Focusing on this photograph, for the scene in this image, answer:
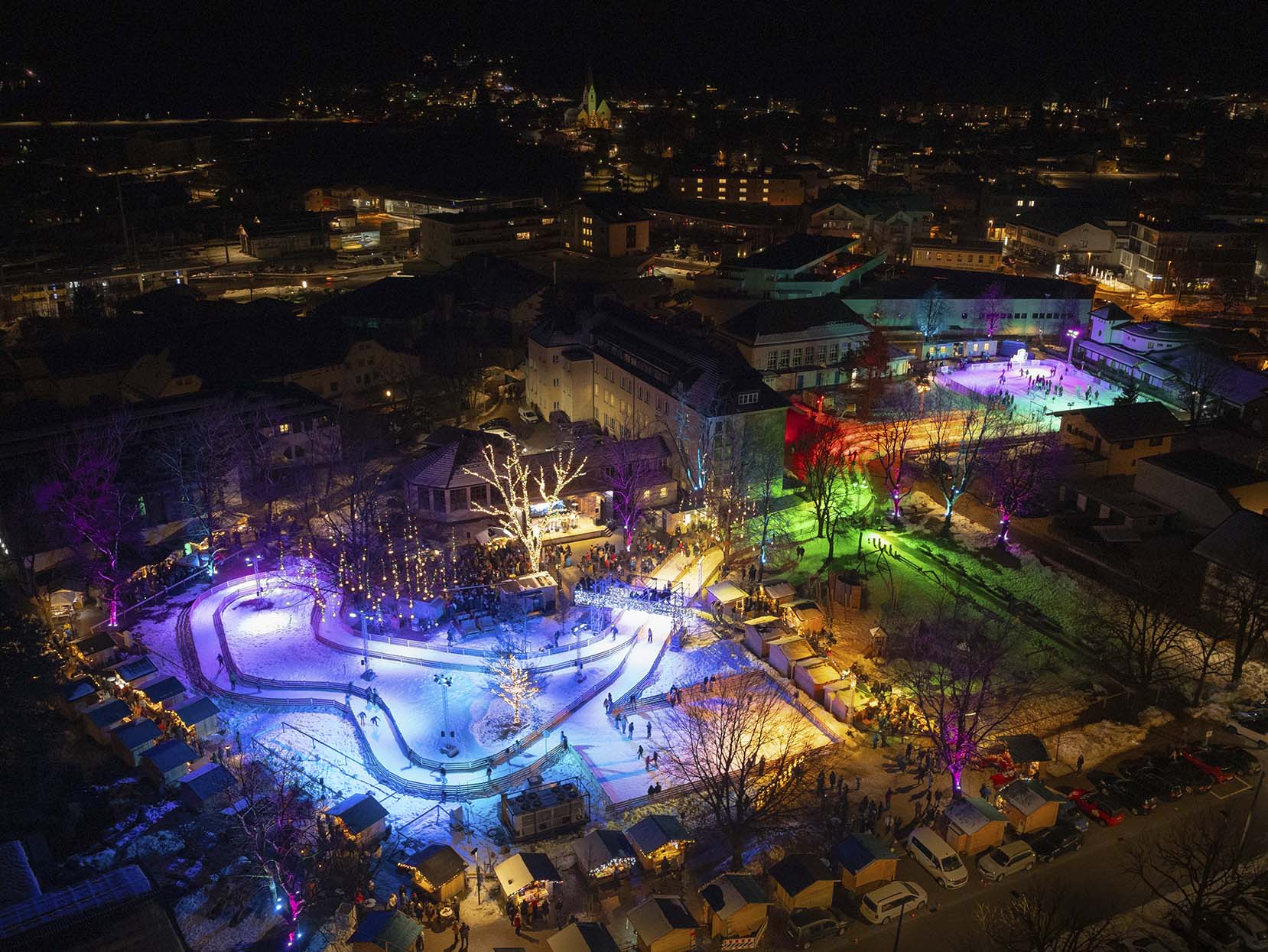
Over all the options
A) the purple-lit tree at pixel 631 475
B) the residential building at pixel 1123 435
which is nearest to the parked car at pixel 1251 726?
the residential building at pixel 1123 435

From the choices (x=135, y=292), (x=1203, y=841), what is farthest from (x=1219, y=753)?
(x=135, y=292)

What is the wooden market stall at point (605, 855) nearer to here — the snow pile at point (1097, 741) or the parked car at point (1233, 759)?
the snow pile at point (1097, 741)

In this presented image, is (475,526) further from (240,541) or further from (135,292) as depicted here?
(135,292)

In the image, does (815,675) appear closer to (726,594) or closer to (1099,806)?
(726,594)

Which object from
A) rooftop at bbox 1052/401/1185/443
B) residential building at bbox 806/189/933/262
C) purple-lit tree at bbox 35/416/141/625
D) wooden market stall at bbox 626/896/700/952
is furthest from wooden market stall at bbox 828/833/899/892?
residential building at bbox 806/189/933/262

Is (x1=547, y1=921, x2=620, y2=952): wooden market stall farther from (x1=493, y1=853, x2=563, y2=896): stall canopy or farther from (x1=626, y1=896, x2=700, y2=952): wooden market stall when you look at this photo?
(x1=493, y1=853, x2=563, y2=896): stall canopy

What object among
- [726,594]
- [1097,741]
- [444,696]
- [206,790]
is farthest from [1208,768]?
[206,790]

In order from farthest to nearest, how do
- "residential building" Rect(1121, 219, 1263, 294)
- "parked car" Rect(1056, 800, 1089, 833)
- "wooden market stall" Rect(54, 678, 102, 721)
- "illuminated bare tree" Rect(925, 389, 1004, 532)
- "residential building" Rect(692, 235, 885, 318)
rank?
"residential building" Rect(1121, 219, 1263, 294)
"residential building" Rect(692, 235, 885, 318)
"illuminated bare tree" Rect(925, 389, 1004, 532)
"wooden market stall" Rect(54, 678, 102, 721)
"parked car" Rect(1056, 800, 1089, 833)
